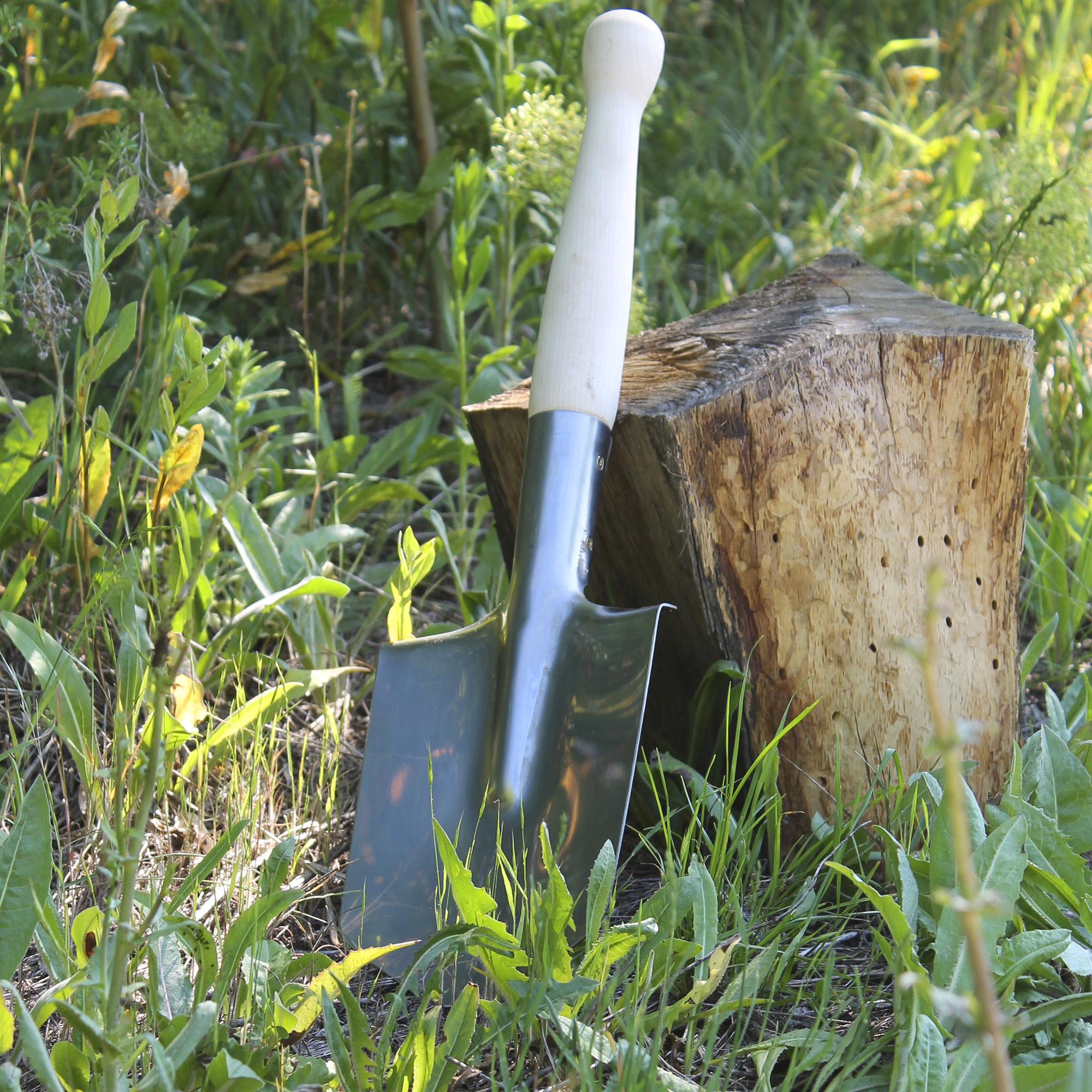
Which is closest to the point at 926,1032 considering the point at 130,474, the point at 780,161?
the point at 130,474

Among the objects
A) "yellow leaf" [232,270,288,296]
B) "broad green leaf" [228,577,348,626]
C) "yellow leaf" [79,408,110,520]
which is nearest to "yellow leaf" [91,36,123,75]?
"yellow leaf" [232,270,288,296]

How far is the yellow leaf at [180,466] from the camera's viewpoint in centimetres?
113

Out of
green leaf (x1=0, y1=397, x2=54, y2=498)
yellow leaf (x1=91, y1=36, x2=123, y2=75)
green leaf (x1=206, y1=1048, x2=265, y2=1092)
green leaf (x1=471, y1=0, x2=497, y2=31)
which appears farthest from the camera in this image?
green leaf (x1=471, y1=0, x2=497, y2=31)

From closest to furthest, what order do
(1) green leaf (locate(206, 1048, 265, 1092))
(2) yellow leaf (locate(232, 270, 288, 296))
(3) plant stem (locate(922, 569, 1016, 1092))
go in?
1. (3) plant stem (locate(922, 569, 1016, 1092))
2. (1) green leaf (locate(206, 1048, 265, 1092))
3. (2) yellow leaf (locate(232, 270, 288, 296))

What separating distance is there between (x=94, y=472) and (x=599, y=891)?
79cm

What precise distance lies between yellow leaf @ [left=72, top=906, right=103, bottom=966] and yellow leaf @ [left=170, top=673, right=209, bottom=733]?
1.08 ft

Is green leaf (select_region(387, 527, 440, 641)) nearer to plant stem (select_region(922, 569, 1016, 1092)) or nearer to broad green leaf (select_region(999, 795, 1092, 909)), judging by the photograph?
broad green leaf (select_region(999, 795, 1092, 909))

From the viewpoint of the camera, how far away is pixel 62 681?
1.20m

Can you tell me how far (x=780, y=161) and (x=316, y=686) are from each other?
2382 mm

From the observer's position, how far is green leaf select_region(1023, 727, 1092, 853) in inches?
43.5

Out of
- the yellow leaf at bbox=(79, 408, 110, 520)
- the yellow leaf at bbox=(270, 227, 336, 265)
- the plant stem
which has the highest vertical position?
the yellow leaf at bbox=(270, 227, 336, 265)

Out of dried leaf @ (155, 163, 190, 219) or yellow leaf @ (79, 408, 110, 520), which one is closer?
yellow leaf @ (79, 408, 110, 520)

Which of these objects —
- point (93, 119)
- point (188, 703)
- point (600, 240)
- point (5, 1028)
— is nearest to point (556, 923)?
point (5, 1028)

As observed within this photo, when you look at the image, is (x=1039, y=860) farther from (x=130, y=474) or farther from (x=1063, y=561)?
(x=130, y=474)
